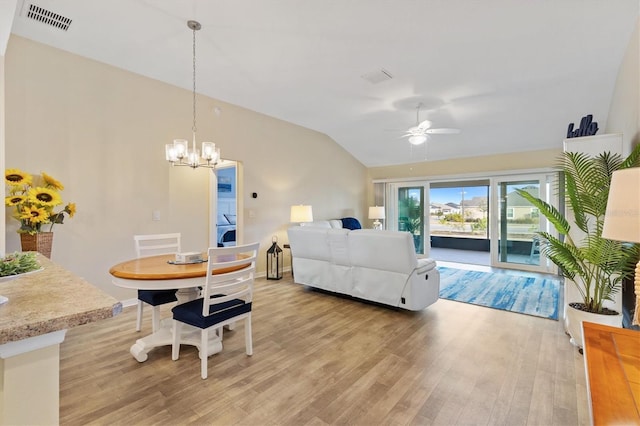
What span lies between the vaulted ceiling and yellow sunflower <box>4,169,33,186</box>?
1.49m

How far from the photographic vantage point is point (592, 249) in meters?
2.43

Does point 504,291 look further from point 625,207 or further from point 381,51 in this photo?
point 381,51

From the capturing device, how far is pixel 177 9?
2.77 metres

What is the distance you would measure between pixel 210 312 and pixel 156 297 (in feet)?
2.43

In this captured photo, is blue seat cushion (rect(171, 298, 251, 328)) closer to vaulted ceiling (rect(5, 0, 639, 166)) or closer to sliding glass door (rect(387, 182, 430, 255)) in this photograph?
vaulted ceiling (rect(5, 0, 639, 166))

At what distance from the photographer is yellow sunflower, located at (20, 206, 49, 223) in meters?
2.67

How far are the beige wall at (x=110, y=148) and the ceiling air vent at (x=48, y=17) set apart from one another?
424 millimetres

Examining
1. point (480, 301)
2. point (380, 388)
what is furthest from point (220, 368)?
point (480, 301)

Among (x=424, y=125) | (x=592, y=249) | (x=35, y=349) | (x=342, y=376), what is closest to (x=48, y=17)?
(x=35, y=349)

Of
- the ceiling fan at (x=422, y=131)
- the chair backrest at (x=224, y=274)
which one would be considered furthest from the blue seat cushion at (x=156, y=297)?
the ceiling fan at (x=422, y=131)

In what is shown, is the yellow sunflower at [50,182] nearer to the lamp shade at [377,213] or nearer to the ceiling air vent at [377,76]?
the ceiling air vent at [377,76]

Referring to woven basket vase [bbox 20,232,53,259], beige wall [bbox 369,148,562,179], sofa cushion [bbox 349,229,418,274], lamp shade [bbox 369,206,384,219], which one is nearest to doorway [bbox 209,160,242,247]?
sofa cushion [bbox 349,229,418,274]

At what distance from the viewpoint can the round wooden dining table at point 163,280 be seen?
7.00ft

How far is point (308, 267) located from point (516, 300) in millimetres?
2863
